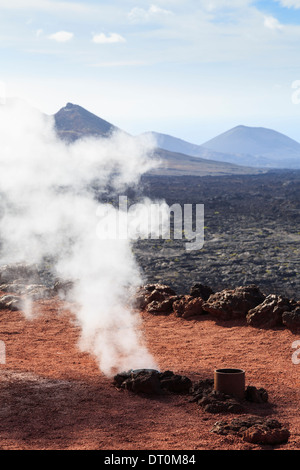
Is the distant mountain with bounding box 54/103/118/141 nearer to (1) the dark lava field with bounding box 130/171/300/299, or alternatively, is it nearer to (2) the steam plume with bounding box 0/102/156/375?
(2) the steam plume with bounding box 0/102/156/375

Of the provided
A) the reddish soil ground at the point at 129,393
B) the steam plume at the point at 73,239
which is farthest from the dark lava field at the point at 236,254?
→ the reddish soil ground at the point at 129,393

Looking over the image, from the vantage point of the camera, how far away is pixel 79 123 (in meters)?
162

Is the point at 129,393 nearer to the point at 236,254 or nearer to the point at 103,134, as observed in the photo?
the point at 236,254

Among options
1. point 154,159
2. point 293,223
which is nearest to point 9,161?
point 293,223

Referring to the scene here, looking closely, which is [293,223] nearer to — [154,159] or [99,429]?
[99,429]

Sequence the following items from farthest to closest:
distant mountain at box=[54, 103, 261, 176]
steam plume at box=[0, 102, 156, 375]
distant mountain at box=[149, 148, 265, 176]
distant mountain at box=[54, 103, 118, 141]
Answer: distant mountain at box=[54, 103, 118, 141] → distant mountain at box=[54, 103, 261, 176] → distant mountain at box=[149, 148, 265, 176] → steam plume at box=[0, 102, 156, 375]

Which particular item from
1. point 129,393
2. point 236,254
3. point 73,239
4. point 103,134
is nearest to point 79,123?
point 103,134

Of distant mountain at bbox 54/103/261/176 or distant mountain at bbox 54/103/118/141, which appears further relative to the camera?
distant mountain at bbox 54/103/118/141

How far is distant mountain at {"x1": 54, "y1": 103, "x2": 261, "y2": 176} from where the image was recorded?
139625 mm

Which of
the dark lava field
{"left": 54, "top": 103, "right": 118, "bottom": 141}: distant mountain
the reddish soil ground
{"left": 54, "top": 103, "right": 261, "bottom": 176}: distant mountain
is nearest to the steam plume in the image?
the reddish soil ground

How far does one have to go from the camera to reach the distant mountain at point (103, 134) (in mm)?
139625

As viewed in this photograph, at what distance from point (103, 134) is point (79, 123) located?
1221 centimetres

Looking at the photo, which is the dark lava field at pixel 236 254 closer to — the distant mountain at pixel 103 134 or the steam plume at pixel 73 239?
the steam plume at pixel 73 239

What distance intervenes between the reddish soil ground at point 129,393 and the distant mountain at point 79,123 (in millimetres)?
126609
